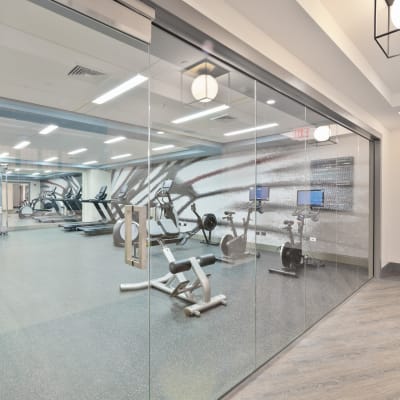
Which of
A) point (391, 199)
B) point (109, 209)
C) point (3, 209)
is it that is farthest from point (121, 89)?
point (391, 199)

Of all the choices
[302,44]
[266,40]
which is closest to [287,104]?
[302,44]

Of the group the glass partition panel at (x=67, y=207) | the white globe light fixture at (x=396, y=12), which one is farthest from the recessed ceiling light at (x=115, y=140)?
the white globe light fixture at (x=396, y=12)

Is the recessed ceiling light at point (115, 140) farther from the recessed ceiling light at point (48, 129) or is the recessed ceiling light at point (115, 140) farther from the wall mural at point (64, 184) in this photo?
the wall mural at point (64, 184)

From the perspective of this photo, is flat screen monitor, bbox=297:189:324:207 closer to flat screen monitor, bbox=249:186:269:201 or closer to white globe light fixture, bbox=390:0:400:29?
flat screen monitor, bbox=249:186:269:201

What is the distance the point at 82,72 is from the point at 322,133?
3065 millimetres

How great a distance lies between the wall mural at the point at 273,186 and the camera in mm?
3609

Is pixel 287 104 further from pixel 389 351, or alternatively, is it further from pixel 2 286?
pixel 2 286

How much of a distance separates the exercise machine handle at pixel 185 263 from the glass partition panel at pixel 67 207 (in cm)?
62

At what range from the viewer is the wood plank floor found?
6.43 feet

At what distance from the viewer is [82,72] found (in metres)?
3.02

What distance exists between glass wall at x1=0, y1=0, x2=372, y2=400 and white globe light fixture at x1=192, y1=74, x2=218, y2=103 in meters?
0.02

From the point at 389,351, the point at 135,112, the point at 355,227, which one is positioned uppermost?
the point at 135,112

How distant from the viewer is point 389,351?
2.51 metres

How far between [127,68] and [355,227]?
13.3 feet
